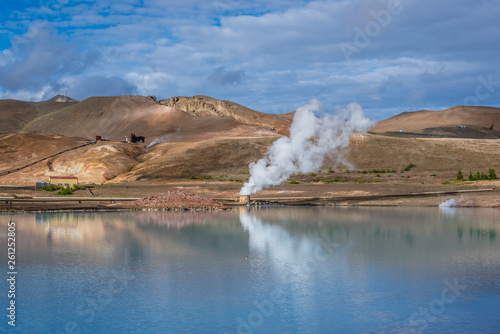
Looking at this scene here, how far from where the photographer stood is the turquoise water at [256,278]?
2080 cm

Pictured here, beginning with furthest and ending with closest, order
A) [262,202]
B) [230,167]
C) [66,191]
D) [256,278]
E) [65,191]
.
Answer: [230,167], [66,191], [65,191], [262,202], [256,278]

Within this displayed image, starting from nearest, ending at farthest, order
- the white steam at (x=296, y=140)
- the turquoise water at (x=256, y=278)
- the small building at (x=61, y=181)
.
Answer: the turquoise water at (x=256, y=278)
the white steam at (x=296, y=140)
the small building at (x=61, y=181)

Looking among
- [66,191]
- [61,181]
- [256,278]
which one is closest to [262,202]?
[66,191]

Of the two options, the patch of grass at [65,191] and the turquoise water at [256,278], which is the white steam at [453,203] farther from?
the patch of grass at [65,191]

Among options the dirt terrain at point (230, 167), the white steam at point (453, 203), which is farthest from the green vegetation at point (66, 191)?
the white steam at point (453, 203)

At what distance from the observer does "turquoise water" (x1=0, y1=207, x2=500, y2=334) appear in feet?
68.2

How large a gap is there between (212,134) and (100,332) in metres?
151

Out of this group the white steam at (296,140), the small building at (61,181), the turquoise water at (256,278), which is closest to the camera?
the turquoise water at (256,278)

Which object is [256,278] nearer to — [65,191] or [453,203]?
[453,203]

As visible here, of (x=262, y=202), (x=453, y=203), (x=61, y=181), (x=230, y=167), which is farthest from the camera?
(x=230, y=167)

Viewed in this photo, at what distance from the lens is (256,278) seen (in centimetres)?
2753

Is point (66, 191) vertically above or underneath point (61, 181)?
underneath

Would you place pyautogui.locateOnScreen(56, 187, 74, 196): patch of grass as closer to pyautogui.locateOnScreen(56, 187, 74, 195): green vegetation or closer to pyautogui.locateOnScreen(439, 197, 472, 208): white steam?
pyautogui.locateOnScreen(56, 187, 74, 195): green vegetation

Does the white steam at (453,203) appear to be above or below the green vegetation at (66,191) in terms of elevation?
below
